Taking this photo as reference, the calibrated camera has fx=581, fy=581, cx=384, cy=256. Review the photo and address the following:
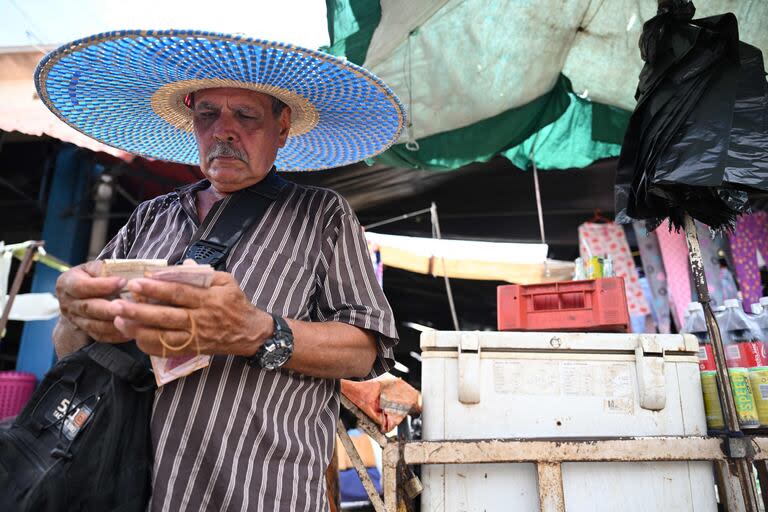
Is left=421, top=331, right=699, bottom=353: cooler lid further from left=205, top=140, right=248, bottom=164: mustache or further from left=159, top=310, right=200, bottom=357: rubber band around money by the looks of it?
left=159, top=310, right=200, bottom=357: rubber band around money

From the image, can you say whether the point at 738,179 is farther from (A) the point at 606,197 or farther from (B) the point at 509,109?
(A) the point at 606,197

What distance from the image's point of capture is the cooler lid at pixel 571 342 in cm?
218

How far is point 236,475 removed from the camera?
1.19m

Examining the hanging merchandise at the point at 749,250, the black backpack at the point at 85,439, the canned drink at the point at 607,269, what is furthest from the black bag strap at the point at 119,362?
the hanging merchandise at the point at 749,250

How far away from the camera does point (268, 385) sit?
1275mm

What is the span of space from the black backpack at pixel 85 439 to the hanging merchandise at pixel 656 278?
14.5 feet

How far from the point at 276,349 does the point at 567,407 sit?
54.1 inches

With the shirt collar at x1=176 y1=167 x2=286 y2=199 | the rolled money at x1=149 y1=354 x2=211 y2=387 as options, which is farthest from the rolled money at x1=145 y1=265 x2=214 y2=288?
the shirt collar at x1=176 y1=167 x2=286 y2=199

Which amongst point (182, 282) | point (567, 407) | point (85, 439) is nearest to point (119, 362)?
point (85, 439)

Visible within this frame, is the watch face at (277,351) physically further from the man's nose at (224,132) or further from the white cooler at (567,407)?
the white cooler at (567,407)

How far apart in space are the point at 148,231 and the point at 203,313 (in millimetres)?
713

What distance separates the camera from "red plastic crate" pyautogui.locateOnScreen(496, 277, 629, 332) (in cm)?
254

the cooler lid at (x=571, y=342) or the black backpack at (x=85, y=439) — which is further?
the cooler lid at (x=571, y=342)

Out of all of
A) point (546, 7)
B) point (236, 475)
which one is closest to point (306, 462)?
point (236, 475)
